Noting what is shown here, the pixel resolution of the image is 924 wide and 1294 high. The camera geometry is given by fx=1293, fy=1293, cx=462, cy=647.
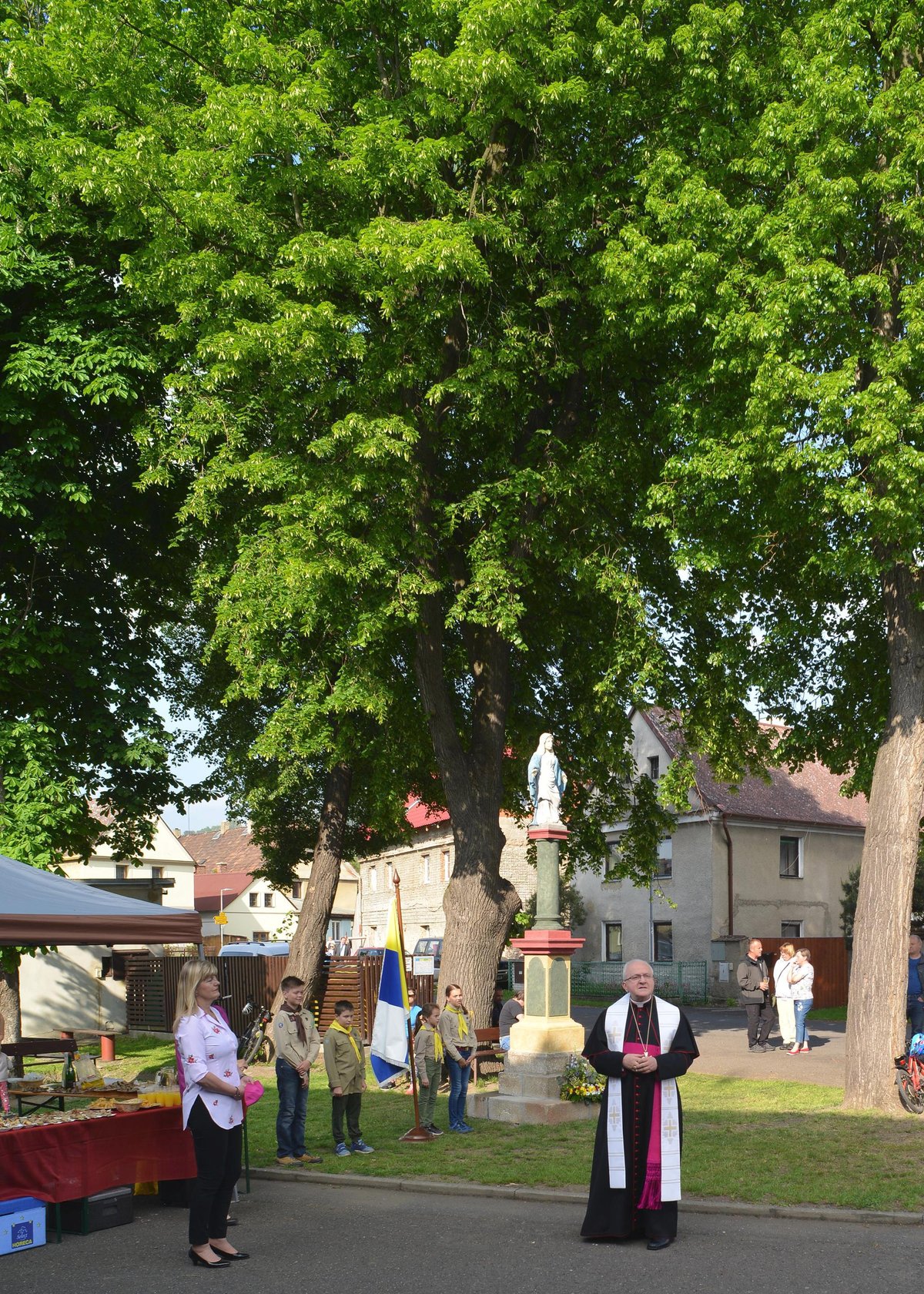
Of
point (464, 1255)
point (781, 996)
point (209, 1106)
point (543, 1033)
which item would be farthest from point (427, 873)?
point (209, 1106)

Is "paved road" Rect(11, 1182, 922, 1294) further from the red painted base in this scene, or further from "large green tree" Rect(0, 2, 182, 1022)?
"large green tree" Rect(0, 2, 182, 1022)

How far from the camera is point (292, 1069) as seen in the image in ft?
40.0

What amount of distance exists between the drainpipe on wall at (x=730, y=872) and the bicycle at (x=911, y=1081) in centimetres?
2611

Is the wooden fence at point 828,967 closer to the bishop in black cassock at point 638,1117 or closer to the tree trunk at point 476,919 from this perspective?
the tree trunk at point 476,919

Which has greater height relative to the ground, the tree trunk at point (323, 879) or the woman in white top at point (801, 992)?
the tree trunk at point (323, 879)

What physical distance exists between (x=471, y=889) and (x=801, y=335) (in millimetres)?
9285

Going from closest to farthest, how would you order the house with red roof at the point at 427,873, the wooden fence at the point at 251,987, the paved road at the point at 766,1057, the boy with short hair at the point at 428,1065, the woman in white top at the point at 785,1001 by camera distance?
the boy with short hair at the point at 428,1065 < the paved road at the point at 766,1057 < the woman in white top at the point at 785,1001 < the wooden fence at the point at 251,987 < the house with red roof at the point at 427,873

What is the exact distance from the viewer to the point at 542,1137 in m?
13.6

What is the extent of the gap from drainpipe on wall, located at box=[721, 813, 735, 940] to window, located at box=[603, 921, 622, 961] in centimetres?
587

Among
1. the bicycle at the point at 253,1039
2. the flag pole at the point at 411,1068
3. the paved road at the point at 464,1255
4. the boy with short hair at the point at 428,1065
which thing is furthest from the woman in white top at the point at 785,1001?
the paved road at the point at 464,1255

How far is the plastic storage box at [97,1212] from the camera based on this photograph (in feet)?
32.4

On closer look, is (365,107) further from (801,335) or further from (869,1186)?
(869,1186)

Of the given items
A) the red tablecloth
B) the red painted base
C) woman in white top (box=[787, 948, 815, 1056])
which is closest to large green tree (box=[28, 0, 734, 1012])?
the red painted base

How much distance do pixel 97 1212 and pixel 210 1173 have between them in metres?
2.08
